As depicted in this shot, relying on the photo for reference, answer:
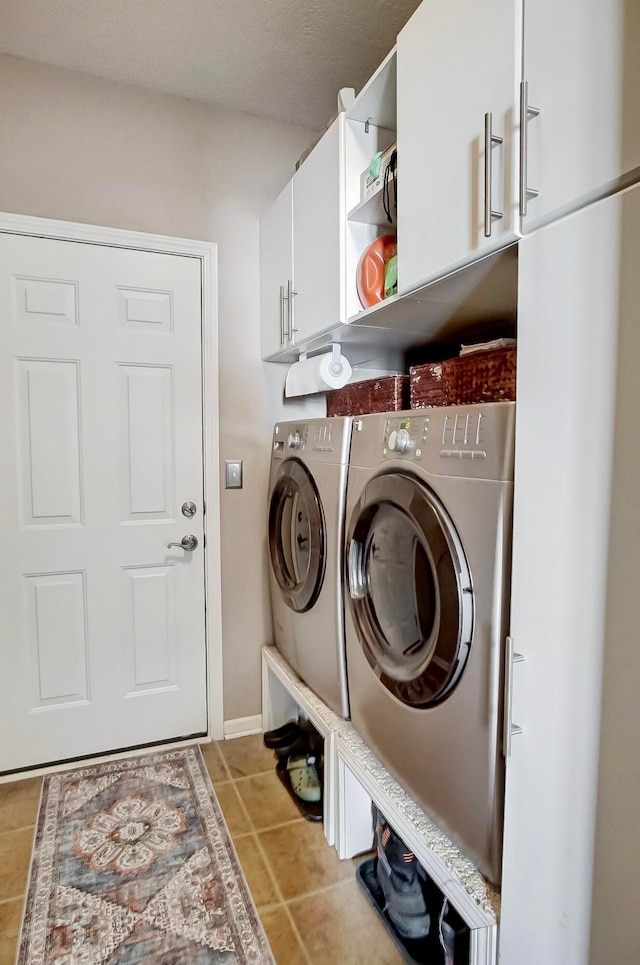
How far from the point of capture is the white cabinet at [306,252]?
1.62 metres

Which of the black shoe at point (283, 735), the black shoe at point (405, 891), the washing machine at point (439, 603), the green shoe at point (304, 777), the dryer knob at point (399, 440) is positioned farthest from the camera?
the black shoe at point (283, 735)

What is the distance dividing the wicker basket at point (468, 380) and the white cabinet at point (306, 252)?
341 millimetres

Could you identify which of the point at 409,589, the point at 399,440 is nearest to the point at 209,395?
the point at 399,440

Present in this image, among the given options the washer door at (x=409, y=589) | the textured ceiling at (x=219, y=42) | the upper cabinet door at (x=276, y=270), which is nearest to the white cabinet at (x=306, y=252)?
the upper cabinet door at (x=276, y=270)

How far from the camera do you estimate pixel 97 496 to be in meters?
2.10

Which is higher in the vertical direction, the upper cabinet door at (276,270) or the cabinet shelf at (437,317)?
the upper cabinet door at (276,270)

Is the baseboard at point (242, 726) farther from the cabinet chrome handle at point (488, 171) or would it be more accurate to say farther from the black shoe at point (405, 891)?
the cabinet chrome handle at point (488, 171)

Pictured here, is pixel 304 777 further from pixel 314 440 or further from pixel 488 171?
pixel 488 171

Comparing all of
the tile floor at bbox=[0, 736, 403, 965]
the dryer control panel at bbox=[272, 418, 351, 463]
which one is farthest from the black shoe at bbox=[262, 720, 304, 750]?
the dryer control panel at bbox=[272, 418, 351, 463]

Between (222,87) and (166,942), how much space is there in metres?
2.72

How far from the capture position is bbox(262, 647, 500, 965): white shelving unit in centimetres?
102

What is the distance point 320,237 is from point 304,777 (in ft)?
6.02

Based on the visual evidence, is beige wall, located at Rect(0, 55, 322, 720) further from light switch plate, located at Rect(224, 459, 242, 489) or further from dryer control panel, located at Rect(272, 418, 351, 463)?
dryer control panel, located at Rect(272, 418, 351, 463)

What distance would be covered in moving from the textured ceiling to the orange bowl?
76cm
